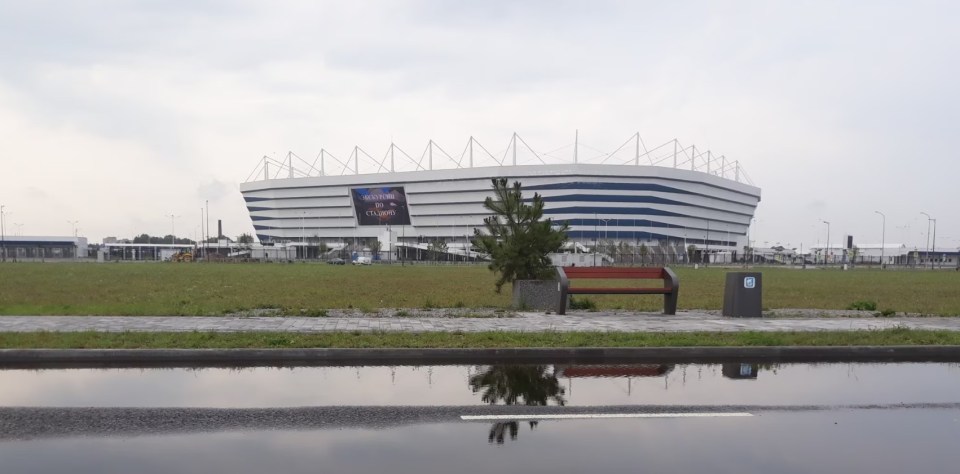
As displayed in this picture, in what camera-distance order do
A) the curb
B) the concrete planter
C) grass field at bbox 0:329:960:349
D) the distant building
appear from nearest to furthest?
the curb < grass field at bbox 0:329:960:349 < the concrete planter < the distant building

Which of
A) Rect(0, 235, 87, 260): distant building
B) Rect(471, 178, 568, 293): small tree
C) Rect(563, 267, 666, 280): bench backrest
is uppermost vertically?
Rect(471, 178, 568, 293): small tree

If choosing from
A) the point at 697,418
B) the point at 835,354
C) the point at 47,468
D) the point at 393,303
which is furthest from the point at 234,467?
the point at 393,303

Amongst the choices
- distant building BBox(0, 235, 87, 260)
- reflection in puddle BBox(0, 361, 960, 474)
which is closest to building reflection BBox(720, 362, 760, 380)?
reflection in puddle BBox(0, 361, 960, 474)

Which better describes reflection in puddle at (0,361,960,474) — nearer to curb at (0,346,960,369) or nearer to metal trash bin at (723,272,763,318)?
curb at (0,346,960,369)

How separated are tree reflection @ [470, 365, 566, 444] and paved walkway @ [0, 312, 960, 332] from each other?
117 inches

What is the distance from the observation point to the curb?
9.48m

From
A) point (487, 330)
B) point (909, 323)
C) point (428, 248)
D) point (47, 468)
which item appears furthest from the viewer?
point (428, 248)

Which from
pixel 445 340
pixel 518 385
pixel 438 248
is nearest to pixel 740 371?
pixel 518 385

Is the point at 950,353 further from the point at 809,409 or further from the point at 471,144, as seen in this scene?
the point at 471,144

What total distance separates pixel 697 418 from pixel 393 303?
1300 centimetres

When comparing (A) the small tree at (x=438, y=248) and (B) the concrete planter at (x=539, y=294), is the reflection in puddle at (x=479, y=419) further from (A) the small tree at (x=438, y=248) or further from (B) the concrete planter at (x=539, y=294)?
(A) the small tree at (x=438, y=248)

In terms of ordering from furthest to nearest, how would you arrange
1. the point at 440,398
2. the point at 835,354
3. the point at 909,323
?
the point at 909,323, the point at 835,354, the point at 440,398

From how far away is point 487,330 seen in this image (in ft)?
39.5

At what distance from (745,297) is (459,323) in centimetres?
689
